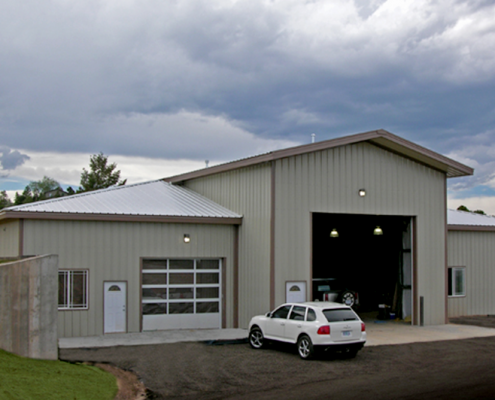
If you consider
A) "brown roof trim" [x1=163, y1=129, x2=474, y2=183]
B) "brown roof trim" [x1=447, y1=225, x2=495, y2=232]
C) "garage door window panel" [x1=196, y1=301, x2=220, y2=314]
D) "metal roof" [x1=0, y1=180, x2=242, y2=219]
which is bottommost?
"garage door window panel" [x1=196, y1=301, x2=220, y2=314]

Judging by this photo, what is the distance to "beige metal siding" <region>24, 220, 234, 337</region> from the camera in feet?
65.8

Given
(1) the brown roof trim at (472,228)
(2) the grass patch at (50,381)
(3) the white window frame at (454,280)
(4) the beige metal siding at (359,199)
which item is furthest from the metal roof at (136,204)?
(3) the white window frame at (454,280)

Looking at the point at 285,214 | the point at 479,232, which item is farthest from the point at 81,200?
the point at 479,232

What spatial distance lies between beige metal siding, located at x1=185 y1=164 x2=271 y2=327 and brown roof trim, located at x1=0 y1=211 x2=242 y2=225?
771 mm

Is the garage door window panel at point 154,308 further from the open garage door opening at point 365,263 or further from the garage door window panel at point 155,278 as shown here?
the open garage door opening at point 365,263

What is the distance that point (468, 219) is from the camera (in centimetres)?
2956

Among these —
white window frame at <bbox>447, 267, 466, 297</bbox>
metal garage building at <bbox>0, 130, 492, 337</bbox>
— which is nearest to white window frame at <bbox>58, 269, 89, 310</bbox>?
metal garage building at <bbox>0, 130, 492, 337</bbox>

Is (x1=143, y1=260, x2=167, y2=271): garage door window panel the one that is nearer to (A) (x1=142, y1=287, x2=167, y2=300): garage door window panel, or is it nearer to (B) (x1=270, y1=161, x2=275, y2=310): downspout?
(A) (x1=142, y1=287, x2=167, y2=300): garage door window panel

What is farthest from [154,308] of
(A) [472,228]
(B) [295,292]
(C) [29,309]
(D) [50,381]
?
(A) [472,228]

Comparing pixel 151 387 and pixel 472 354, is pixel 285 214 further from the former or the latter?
pixel 151 387

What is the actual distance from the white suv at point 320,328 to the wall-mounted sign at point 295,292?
4.19 m

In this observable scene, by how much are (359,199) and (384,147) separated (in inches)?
94.1

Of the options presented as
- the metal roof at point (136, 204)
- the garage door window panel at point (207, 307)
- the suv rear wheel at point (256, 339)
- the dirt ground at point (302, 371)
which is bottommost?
the dirt ground at point (302, 371)

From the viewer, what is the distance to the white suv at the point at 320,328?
15516 millimetres
